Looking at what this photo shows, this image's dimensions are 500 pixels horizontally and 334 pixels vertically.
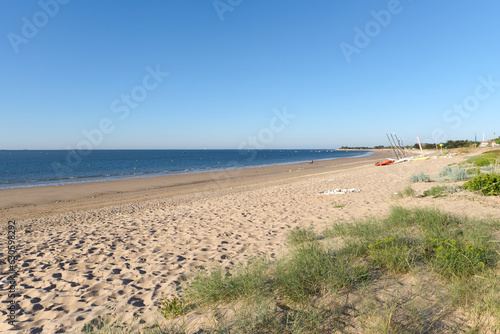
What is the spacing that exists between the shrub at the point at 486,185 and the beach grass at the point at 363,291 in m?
5.24

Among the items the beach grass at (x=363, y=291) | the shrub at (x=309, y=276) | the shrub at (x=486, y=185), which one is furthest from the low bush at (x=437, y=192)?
the shrub at (x=309, y=276)

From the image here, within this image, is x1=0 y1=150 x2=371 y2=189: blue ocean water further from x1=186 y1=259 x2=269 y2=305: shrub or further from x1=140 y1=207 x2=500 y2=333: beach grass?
x1=140 y1=207 x2=500 y2=333: beach grass

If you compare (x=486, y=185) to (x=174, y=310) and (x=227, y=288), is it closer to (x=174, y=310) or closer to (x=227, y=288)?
(x=227, y=288)

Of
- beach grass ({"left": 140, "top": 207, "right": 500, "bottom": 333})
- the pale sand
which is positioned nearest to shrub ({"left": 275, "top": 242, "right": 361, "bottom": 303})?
beach grass ({"left": 140, "top": 207, "right": 500, "bottom": 333})

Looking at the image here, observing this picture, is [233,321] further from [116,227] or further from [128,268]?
[116,227]

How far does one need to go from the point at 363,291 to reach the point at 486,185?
8.10m

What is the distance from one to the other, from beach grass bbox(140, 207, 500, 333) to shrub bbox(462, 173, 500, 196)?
5.24 m

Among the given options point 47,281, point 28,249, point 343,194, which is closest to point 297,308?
point 47,281

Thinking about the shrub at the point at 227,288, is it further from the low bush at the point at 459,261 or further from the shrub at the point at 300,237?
the low bush at the point at 459,261

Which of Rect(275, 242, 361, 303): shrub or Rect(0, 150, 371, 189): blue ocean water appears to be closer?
Rect(275, 242, 361, 303): shrub

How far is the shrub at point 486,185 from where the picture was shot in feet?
26.4

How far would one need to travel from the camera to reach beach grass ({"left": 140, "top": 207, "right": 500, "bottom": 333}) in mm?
2551

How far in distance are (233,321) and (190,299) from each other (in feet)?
2.71

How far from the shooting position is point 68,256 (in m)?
5.76
